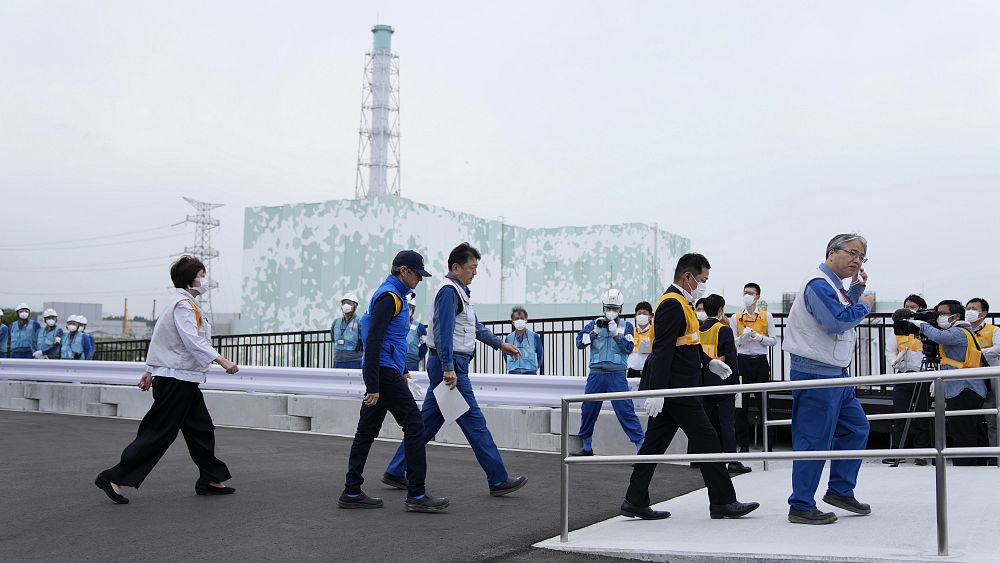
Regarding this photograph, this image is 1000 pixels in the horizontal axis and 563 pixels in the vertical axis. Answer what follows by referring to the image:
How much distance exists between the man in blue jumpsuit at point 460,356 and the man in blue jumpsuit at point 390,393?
0.32m

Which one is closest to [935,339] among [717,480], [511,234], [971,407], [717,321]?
[971,407]

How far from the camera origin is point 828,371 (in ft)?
19.4

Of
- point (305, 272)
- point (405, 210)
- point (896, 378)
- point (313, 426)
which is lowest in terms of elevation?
point (313, 426)

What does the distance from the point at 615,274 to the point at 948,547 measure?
44.5 m

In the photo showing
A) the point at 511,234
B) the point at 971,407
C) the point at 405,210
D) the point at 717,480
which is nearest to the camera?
the point at 717,480

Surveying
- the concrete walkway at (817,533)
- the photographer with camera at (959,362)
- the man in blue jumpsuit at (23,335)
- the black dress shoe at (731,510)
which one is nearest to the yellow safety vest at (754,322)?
the photographer with camera at (959,362)

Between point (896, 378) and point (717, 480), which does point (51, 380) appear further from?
point (896, 378)

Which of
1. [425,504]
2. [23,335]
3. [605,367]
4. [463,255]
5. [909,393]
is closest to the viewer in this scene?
[425,504]

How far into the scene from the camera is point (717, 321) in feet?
30.5

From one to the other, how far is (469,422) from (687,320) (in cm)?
191

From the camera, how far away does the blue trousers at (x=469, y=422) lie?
7148 mm

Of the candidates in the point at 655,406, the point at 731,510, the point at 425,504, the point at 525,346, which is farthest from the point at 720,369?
the point at 525,346

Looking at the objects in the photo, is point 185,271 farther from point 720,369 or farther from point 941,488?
point 941,488

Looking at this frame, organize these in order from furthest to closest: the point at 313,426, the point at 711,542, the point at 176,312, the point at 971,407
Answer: the point at 313,426, the point at 971,407, the point at 176,312, the point at 711,542
